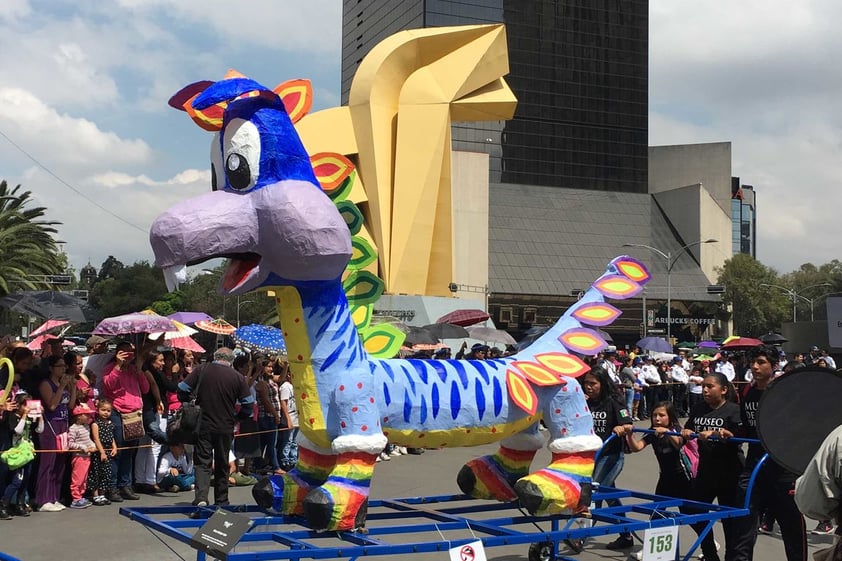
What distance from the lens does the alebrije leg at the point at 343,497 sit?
4.51m

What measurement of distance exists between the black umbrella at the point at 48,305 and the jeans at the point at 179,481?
18.6 ft

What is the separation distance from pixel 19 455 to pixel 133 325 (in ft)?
14.1

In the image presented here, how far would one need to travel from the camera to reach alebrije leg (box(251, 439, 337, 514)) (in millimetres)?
5043

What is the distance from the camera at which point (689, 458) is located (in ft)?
23.1

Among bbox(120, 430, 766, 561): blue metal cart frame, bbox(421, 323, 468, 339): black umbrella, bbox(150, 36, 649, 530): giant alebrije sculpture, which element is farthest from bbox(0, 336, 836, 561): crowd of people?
bbox(421, 323, 468, 339): black umbrella

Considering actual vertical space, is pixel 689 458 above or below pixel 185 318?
below

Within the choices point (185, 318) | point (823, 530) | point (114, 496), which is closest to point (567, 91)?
point (185, 318)

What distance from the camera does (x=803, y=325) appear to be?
1652 centimetres

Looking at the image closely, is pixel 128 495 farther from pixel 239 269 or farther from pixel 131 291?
pixel 131 291

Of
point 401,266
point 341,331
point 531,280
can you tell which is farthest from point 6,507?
point 531,280

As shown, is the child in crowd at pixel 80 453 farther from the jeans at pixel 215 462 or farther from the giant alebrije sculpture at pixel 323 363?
the giant alebrije sculpture at pixel 323 363

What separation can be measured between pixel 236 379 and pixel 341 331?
3957 mm

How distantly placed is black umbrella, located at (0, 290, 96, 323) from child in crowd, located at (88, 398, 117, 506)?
5849 mm

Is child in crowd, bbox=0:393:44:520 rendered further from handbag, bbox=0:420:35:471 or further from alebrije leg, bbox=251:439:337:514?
alebrije leg, bbox=251:439:337:514
